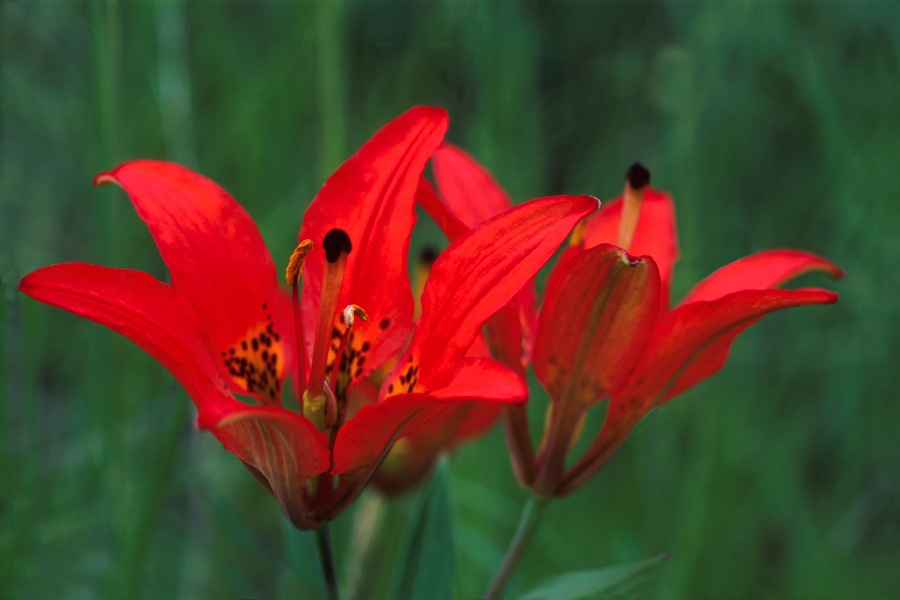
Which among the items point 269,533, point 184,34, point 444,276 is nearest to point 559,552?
point 269,533

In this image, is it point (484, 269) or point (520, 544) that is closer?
point (484, 269)

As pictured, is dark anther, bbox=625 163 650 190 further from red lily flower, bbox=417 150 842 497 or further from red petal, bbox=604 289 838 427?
red petal, bbox=604 289 838 427

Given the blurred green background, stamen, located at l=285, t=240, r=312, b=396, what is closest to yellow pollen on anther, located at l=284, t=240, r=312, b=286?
stamen, located at l=285, t=240, r=312, b=396

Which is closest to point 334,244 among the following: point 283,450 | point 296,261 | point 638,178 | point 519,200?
point 296,261

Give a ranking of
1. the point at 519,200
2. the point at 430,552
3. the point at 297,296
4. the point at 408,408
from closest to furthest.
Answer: the point at 408,408 → the point at 297,296 → the point at 430,552 → the point at 519,200

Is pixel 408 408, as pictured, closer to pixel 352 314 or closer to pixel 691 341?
pixel 352 314

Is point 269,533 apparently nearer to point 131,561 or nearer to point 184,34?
point 131,561

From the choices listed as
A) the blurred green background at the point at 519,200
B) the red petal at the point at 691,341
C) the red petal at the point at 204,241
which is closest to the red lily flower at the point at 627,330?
the red petal at the point at 691,341
